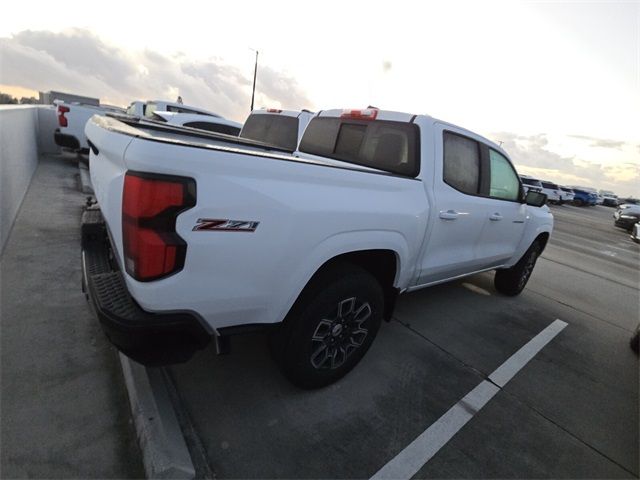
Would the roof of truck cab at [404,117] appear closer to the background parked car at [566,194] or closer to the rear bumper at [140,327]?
the rear bumper at [140,327]

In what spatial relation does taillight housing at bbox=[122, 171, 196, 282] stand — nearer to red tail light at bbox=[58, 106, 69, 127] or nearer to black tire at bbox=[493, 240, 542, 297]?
black tire at bbox=[493, 240, 542, 297]

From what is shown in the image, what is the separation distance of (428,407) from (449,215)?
150 cm

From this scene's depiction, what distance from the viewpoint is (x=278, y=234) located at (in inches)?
71.6

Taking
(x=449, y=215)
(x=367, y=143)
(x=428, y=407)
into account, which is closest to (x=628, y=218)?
(x=449, y=215)

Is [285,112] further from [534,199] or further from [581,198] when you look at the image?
[581,198]

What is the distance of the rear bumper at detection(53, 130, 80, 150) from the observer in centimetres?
873

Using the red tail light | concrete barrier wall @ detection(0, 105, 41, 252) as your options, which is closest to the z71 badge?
concrete barrier wall @ detection(0, 105, 41, 252)

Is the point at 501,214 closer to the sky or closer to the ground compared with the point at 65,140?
closer to the sky

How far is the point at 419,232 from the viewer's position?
2.78 m

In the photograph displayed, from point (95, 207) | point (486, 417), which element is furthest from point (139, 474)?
point (486, 417)

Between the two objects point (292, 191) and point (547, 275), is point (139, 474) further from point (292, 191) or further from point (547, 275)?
point (547, 275)

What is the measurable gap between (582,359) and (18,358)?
496cm

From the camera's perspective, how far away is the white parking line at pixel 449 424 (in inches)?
82.7

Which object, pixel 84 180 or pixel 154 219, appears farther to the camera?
pixel 84 180
